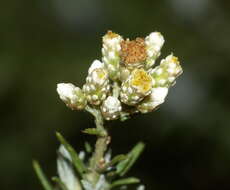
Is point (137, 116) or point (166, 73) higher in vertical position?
point (137, 116)

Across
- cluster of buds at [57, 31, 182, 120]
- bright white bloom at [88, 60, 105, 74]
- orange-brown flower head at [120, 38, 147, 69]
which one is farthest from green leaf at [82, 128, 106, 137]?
orange-brown flower head at [120, 38, 147, 69]

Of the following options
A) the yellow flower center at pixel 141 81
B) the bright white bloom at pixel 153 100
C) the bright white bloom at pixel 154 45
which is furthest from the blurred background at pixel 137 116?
the yellow flower center at pixel 141 81

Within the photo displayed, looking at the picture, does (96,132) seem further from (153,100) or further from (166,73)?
(166,73)

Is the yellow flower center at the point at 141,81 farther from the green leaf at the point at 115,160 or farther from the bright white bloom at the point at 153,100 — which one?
the green leaf at the point at 115,160

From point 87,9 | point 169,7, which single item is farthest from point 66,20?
point 169,7

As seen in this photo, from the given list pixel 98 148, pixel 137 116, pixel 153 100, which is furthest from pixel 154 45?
pixel 137 116
